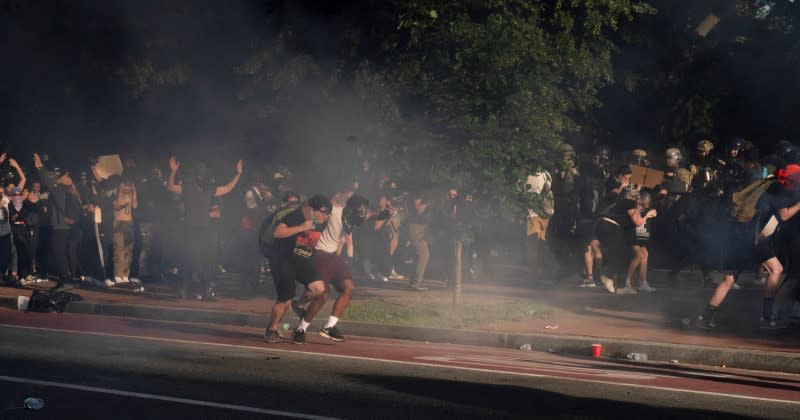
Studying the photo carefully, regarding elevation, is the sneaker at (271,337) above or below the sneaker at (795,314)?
below

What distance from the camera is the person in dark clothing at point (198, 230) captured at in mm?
15539

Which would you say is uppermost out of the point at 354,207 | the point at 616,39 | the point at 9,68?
the point at 616,39

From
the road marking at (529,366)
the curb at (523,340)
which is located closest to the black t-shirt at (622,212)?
the curb at (523,340)

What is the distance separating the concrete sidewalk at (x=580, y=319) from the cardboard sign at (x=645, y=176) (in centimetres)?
205

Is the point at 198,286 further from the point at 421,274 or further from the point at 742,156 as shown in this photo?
the point at 742,156

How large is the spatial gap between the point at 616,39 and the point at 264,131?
6.57m

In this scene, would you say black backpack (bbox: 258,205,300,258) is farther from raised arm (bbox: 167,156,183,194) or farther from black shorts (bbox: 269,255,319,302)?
raised arm (bbox: 167,156,183,194)

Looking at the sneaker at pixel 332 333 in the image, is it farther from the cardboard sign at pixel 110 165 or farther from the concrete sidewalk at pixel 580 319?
the cardboard sign at pixel 110 165

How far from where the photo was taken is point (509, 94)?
1312 cm

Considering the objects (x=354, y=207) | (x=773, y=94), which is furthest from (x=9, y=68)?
(x=773, y=94)

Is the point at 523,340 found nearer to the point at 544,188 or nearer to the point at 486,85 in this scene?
the point at 544,188

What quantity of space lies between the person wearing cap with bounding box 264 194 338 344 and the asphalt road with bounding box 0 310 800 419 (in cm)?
24

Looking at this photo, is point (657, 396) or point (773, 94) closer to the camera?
point (657, 396)

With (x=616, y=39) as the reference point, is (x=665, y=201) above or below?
below
